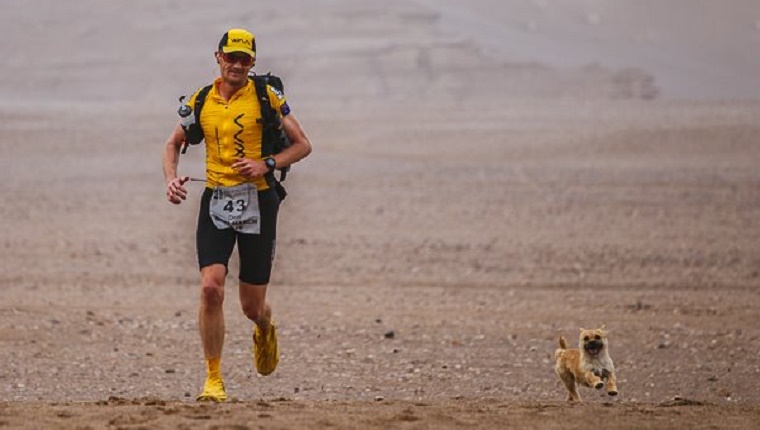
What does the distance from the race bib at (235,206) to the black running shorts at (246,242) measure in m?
0.03

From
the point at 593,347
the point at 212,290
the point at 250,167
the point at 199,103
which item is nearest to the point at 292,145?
the point at 250,167

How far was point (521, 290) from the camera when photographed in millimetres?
18625

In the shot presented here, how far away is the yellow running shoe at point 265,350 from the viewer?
1070cm

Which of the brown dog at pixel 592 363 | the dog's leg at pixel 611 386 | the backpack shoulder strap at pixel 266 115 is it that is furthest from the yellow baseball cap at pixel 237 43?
the dog's leg at pixel 611 386

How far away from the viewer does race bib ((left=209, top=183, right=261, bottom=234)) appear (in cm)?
991

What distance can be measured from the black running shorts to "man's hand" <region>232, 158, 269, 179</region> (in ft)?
0.56

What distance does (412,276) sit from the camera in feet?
65.0

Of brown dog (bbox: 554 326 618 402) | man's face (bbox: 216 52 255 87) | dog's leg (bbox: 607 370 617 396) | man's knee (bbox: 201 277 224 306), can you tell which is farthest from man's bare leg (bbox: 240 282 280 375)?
dog's leg (bbox: 607 370 617 396)

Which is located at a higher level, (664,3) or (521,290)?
(664,3)

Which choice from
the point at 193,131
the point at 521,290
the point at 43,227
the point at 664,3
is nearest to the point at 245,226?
the point at 193,131

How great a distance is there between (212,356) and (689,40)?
138 metres

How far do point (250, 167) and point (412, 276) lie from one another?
33.1 feet

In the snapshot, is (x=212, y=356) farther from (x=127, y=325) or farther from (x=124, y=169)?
(x=124, y=169)

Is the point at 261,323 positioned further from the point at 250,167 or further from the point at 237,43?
the point at 237,43
